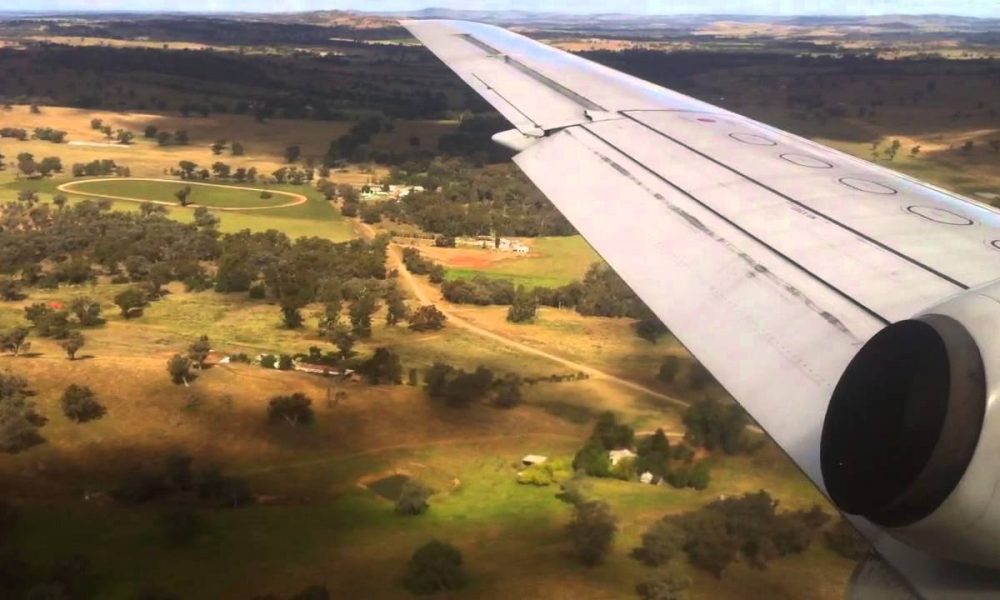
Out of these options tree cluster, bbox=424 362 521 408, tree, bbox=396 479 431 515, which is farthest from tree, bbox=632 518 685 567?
tree cluster, bbox=424 362 521 408

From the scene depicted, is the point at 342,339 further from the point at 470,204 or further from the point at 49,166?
the point at 49,166

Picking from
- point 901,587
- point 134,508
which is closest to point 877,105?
point 134,508

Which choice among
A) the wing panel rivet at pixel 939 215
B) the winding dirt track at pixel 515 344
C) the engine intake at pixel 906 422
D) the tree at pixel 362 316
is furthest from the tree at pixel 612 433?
the engine intake at pixel 906 422

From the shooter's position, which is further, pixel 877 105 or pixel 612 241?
pixel 877 105

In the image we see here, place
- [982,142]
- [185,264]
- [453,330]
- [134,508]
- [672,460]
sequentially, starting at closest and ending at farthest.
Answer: [134,508] → [672,460] → [453,330] → [185,264] → [982,142]

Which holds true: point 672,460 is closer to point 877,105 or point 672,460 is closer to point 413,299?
point 413,299

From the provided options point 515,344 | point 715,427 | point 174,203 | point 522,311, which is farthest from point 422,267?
point 174,203
